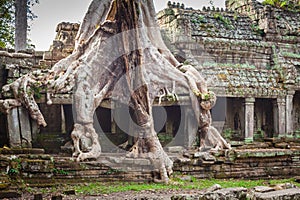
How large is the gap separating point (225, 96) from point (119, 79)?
411cm

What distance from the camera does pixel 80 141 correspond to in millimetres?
11047

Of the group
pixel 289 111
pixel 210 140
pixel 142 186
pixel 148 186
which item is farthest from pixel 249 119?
pixel 142 186

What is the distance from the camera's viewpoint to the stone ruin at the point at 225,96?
11.9 m

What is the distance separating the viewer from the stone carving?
1124 cm

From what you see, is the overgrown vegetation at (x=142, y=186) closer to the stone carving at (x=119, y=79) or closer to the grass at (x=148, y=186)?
the grass at (x=148, y=186)

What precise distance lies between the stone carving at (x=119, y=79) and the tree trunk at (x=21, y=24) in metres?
4.91

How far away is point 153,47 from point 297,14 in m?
8.37

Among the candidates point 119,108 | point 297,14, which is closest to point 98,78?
point 119,108

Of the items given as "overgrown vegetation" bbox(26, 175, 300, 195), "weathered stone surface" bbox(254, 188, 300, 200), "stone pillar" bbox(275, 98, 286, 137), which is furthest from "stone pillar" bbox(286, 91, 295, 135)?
"weathered stone surface" bbox(254, 188, 300, 200)

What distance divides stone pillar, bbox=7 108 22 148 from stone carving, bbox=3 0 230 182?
0.38 meters

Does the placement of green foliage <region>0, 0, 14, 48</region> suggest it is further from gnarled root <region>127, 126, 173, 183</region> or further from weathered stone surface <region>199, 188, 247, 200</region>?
weathered stone surface <region>199, 188, 247, 200</region>

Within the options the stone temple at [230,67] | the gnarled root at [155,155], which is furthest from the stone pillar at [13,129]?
the gnarled root at [155,155]

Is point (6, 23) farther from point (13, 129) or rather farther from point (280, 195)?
point (280, 195)

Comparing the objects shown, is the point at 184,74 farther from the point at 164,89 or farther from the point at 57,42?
the point at 57,42
